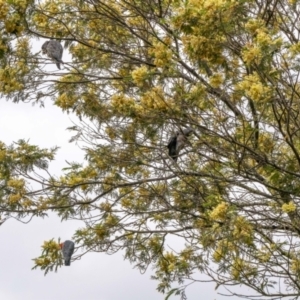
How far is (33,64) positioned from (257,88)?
10.0ft

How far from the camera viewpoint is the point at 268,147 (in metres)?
6.36

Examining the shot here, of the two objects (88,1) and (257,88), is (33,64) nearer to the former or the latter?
(88,1)

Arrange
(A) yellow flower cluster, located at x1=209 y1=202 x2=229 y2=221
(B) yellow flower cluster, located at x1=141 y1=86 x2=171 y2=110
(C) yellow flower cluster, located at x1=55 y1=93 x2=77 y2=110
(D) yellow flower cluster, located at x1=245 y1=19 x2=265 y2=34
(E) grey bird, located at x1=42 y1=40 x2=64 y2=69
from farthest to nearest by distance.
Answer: (C) yellow flower cluster, located at x1=55 y1=93 x2=77 y2=110, (E) grey bird, located at x1=42 y1=40 x2=64 y2=69, (B) yellow flower cluster, located at x1=141 y1=86 x2=171 y2=110, (A) yellow flower cluster, located at x1=209 y1=202 x2=229 y2=221, (D) yellow flower cluster, located at x1=245 y1=19 x2=265 y2=34

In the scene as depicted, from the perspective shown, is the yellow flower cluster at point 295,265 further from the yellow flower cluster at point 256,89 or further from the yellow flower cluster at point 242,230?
the yellow flower cluster at point 256,89

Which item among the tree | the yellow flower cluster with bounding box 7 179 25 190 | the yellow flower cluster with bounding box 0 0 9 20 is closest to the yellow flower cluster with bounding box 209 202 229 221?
the tree

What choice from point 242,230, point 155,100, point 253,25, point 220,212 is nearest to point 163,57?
point 155,100

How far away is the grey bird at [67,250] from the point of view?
734cm

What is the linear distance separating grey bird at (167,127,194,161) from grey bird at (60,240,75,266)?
4.85ft

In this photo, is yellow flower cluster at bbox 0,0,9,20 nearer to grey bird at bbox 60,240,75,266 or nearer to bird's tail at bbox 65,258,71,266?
grey bird at bbox 60,240,75,266

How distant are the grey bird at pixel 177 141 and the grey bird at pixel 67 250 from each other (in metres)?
1.48

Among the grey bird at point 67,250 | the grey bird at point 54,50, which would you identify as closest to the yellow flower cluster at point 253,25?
the grey bird at point 54,50

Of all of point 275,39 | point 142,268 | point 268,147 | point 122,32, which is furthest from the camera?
point 142,268

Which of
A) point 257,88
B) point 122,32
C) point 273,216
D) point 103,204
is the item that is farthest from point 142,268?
point 257,88

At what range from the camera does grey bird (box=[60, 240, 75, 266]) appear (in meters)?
7.34
